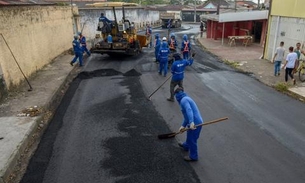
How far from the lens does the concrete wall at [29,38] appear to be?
9805mm

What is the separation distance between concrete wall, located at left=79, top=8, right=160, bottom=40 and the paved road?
47.7 ft

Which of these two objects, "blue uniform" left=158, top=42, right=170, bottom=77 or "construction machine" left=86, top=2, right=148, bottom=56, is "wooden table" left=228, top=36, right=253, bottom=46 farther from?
"blue uniform" left=158, top=42, right=170, bottom=77

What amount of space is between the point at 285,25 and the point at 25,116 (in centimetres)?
1278

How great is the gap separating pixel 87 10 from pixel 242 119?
22376 mm

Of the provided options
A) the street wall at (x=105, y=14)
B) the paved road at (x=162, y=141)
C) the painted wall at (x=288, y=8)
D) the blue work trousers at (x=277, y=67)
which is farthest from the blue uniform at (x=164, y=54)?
the street wall at (x=105, y=14)

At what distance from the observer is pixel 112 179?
512cm

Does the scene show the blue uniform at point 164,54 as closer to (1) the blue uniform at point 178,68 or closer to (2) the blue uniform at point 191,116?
(1) the blue uniform at point 178,68

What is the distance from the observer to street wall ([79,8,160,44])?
2556 centimetres

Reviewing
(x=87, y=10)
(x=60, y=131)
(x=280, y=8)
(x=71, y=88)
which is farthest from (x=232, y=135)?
(x=87, y=10)

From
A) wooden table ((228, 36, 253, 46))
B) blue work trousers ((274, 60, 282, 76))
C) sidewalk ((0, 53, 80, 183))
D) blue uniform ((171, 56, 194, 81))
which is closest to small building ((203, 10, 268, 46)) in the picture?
wooden table ((228, 36, 253, 46))

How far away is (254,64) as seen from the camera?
14711 mm

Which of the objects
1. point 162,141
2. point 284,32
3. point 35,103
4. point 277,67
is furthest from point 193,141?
point 284,32

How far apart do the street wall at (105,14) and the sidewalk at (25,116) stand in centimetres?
1116

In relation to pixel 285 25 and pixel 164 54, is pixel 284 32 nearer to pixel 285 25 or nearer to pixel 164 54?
pixel 285 25
